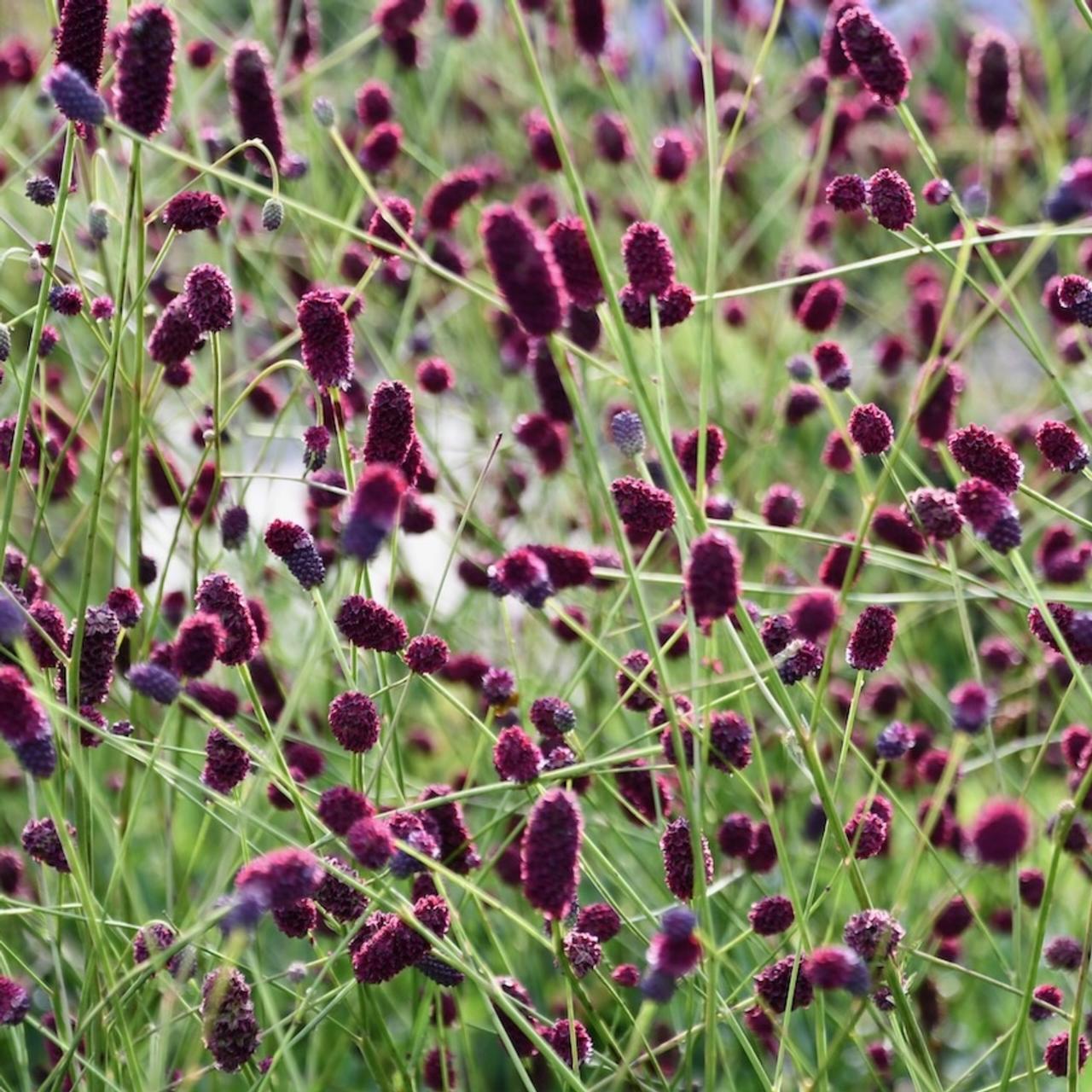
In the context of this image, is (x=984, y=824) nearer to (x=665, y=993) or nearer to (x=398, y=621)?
(x=665, y=993)

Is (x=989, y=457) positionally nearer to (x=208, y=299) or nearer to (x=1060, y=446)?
(x=1060, y=446)

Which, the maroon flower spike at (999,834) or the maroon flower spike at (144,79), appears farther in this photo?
the maroon flower spike at (144,79)

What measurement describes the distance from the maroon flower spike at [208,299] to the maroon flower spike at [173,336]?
10 cm

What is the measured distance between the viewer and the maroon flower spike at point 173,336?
3.75 ft

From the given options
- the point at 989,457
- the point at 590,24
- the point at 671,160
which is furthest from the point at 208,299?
the point at 590,24

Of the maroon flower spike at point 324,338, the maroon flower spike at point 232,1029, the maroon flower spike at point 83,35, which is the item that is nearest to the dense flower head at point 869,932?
the maroon flower spike at point 232,1029

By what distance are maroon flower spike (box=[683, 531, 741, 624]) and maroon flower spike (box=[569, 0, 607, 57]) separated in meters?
1.22

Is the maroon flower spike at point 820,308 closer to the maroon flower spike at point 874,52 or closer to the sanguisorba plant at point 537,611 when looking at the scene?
the sanguisorba plant at point 537,611

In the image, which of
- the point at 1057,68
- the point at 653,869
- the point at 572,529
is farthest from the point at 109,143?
the point at 1057,68

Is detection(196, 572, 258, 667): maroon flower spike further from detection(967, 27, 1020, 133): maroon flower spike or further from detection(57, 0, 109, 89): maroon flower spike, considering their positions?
detection(967, 27, 1020, 133): maroon flower spike

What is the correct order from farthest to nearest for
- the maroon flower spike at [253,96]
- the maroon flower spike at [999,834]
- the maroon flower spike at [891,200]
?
the maroon flower spike at [253,96] < the maroon flower spike at [891,200] < the maroon flower spike at [999,834]

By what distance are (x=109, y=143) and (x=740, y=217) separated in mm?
1348

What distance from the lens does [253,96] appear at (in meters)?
1.36

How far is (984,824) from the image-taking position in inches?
29.6
